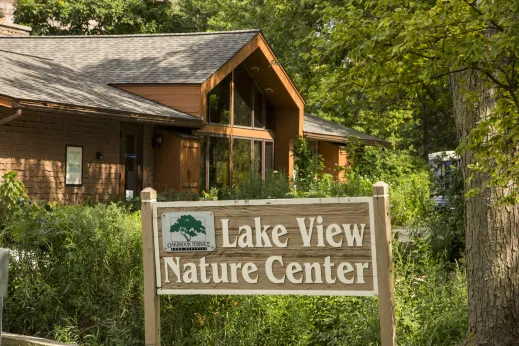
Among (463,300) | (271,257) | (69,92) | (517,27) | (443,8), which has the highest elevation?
(69,92)

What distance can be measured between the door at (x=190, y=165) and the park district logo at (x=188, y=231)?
1546cm

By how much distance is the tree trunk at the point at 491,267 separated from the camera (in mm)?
7211

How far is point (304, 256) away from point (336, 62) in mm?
11699

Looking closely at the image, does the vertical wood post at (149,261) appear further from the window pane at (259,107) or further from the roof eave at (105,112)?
the window pane at (259,107)

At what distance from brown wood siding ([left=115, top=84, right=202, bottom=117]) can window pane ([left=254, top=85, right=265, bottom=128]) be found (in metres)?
4.72

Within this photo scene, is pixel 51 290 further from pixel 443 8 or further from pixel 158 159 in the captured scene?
pixel 158 159

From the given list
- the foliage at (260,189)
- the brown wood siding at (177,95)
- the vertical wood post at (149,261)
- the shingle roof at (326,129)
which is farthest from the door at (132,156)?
the vertical wood post at (149,261)

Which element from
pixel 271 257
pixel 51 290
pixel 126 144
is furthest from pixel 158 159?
pixel 271 257

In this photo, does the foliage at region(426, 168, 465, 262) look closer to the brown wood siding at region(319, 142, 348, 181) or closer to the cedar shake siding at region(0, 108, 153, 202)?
the cedar shake siding at region(0, 108, 153, 202)

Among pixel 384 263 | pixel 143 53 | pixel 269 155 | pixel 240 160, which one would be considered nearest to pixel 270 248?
pixel 384 263

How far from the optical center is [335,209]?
556cm

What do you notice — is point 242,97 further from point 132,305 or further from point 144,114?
point 132,305

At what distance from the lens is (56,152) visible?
60.2ft

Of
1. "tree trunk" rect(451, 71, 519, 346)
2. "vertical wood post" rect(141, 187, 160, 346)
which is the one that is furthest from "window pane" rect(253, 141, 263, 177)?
"vertical wood post" rect(141, 187, 160, 346)
